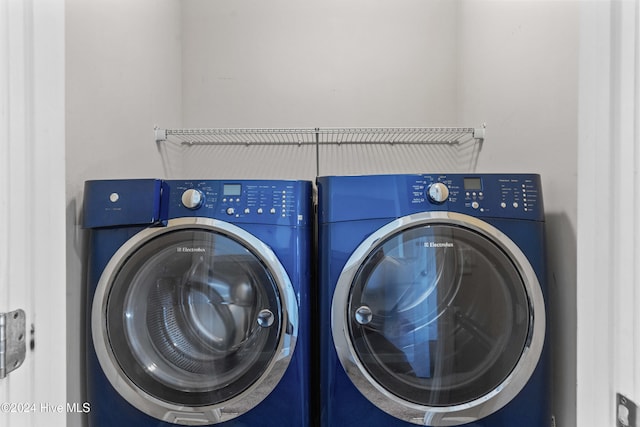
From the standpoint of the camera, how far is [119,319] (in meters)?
1.00

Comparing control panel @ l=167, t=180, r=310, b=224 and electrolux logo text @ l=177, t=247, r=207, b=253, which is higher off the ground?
control panel @ l=167, t=180, r=310, b=224

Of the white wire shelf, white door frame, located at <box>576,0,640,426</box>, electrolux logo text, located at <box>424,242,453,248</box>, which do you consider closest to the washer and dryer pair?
electrolux logo text, located at <box>424,242,453,248</box>

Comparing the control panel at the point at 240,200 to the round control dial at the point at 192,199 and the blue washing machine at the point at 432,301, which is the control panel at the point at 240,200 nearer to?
the round control dial at the point at 192,199

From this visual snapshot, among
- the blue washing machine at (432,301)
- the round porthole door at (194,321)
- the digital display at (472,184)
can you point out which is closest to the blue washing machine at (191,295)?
the round porthole door at (194,321)

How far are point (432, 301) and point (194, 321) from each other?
0.75 m

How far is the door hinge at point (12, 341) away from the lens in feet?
1.28

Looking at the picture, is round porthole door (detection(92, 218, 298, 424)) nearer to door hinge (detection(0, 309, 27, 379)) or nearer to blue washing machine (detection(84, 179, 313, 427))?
blue washing machine (detection(84, 179, 313, 427))

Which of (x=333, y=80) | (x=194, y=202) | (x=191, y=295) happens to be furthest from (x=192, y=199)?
(x=333, y=80)

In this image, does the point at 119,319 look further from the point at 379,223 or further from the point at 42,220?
the point at 379,223

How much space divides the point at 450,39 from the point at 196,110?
135cm

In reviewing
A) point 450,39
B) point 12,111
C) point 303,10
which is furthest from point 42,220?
point 450,39

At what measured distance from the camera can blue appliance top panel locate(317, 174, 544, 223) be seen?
1.00 m

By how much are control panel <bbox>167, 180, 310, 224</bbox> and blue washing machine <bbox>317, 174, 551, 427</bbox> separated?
114 mm

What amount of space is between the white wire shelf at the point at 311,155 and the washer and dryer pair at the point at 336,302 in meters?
0.67
